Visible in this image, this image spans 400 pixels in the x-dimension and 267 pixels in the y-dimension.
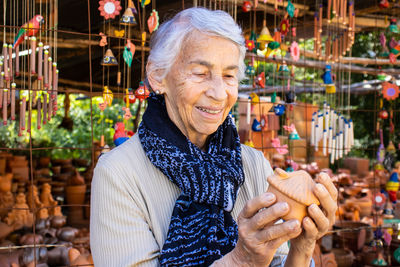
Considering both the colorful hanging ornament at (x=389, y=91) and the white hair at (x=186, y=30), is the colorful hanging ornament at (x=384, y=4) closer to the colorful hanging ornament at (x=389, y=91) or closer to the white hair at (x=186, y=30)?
the colorful hanging ornament at (x=389, y=91)

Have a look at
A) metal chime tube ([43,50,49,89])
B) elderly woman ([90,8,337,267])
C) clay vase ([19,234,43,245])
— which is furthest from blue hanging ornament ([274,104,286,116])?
clay vase ([19,234,43,245])

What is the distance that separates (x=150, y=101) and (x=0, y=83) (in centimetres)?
168

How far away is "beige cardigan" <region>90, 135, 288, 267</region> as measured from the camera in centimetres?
109

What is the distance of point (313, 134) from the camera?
3.52 meters

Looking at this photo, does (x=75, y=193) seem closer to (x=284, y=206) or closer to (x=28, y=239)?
(x=28, y=239)

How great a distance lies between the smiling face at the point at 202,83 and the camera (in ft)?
3.94

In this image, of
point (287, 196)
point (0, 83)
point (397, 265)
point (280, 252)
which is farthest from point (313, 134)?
point (287, 196)

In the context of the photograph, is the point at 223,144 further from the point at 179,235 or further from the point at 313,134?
the point at 313,134

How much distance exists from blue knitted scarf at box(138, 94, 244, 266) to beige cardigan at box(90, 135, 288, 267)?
0.10 feet

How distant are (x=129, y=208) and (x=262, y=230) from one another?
34 centimetres

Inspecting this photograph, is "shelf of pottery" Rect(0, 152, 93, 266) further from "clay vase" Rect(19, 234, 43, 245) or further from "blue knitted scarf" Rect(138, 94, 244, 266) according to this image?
"blue knitted scarf" Rect(138, 94, 244, 266)

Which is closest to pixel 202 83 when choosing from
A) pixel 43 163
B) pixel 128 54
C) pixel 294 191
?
pixel 294 191

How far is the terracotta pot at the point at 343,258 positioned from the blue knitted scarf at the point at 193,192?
2.93 meters

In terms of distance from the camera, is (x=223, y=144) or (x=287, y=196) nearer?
(x=287, y=196)
